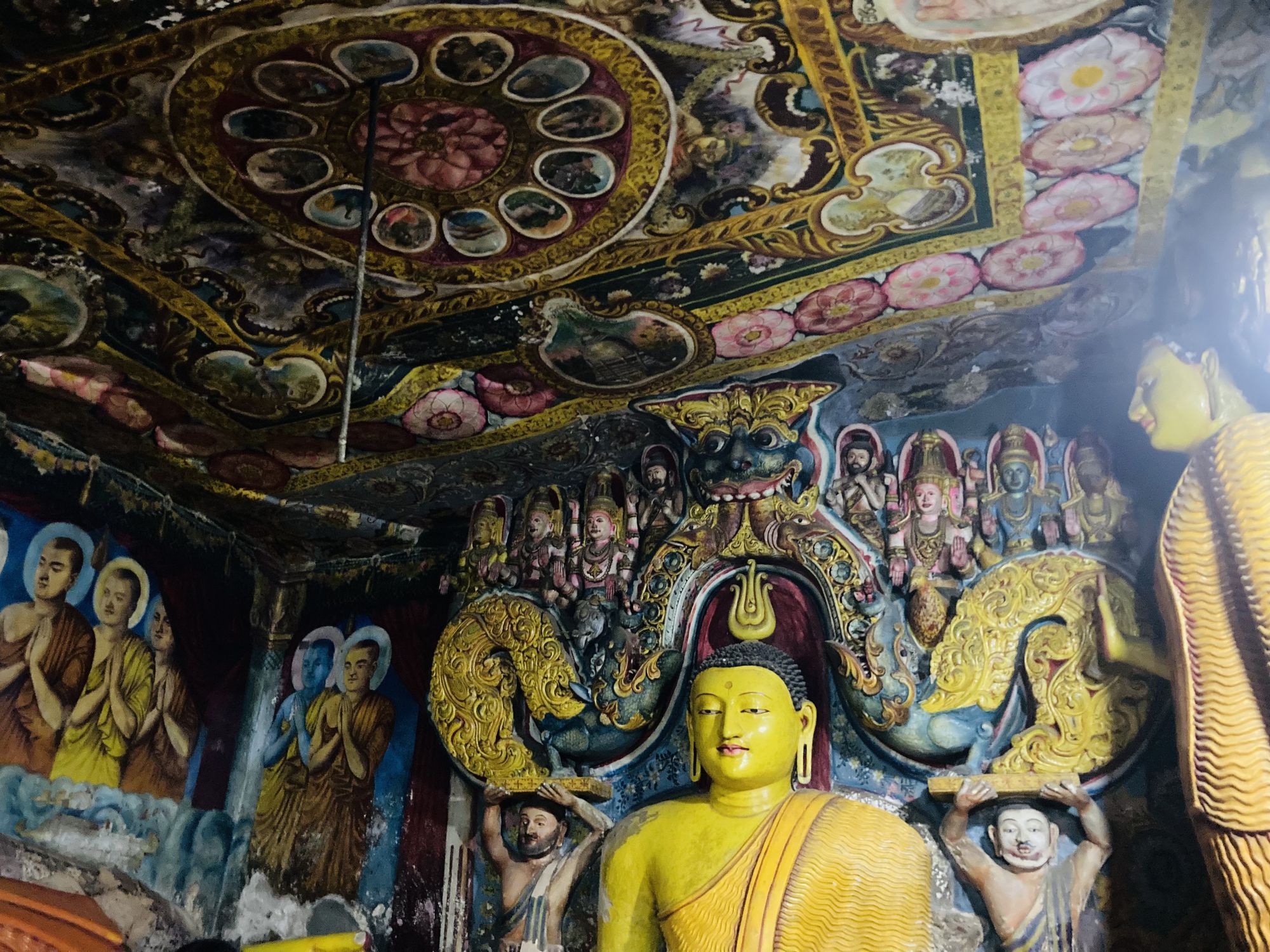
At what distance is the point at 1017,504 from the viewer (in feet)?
19.6

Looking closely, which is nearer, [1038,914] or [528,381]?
[1038,914]

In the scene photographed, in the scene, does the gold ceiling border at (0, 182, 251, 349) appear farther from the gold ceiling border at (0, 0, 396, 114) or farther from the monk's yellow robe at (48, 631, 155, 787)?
the monk's yellow robe at (48, 631, 155, 787)

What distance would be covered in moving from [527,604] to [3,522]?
290 cm

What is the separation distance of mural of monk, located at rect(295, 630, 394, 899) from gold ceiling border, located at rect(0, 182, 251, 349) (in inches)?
101

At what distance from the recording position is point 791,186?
5016mm

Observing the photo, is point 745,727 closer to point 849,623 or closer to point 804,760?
point 804,760

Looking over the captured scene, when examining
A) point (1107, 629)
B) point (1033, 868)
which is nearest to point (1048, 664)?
point (1107, 629)

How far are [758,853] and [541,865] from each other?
1437 mm

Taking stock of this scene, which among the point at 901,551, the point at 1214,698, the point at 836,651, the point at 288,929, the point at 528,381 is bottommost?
the point at 288,929

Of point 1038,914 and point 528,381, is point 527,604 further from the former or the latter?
point 1038,914

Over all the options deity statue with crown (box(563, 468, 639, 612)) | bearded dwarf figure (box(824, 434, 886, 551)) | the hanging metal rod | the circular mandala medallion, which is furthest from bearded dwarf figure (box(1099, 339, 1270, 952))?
the hanging metal rod

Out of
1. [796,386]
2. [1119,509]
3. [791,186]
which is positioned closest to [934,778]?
[1119,509]

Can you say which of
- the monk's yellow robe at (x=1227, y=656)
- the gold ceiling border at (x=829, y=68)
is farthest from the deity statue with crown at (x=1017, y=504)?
the gold ceiling border at (x=829, y=68)

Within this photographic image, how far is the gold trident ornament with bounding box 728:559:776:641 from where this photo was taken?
6.34 meters
